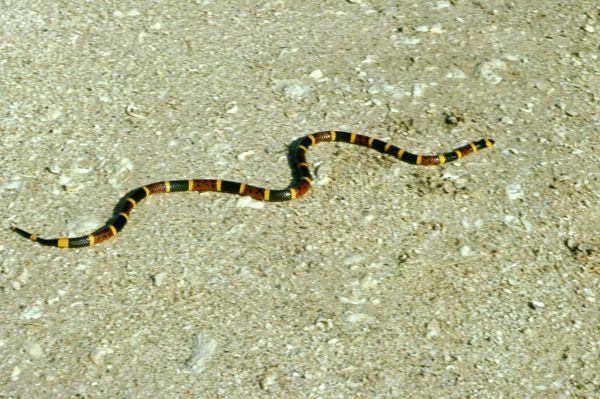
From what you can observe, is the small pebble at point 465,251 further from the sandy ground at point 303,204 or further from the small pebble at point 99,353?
the small pebble at point 99,353

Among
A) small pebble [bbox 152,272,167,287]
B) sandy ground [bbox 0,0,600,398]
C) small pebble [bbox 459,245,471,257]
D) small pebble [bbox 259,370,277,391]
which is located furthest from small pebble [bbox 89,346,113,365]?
small pebble [bbox 459,245,471,257]

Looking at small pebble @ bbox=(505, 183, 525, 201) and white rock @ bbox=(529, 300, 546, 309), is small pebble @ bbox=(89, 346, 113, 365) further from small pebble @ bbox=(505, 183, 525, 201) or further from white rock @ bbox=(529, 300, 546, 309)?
small pebble @ bbox=(505, 183, 525, 201)

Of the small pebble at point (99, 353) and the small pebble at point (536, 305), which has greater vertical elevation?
the small pebble at point (99, 353)

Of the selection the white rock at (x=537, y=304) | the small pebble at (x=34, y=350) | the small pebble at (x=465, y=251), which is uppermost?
the small pebble at (x=34, y=350)

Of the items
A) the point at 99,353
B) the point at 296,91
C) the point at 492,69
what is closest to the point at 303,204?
the point at 296,91

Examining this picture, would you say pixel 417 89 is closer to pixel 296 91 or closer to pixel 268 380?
pixel 296 91

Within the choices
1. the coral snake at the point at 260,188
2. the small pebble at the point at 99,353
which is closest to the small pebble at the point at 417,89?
the coral snake at the point at 260,188
